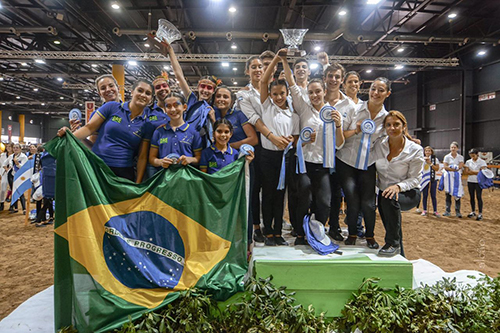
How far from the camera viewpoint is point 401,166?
Result: 2770 mm

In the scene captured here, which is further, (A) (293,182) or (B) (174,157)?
(A) (293,182)

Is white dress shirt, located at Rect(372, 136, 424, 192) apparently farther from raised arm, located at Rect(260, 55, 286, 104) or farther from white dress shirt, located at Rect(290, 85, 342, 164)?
raised arm, located at Rect(260, 55, 286, 104)

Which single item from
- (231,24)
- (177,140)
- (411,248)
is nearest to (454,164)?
(411,248)

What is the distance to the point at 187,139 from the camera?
2.60 meters

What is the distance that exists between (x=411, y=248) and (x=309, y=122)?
137 inches

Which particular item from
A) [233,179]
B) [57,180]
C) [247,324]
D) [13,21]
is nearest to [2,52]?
[13,21]

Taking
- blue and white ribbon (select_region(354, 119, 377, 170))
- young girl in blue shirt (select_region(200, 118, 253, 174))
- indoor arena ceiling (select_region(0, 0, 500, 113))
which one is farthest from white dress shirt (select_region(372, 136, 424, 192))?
indoor arena ceiling (select_region(0, 0, 500, 113))

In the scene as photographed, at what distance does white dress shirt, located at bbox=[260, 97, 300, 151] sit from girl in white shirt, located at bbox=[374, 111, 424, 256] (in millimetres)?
933

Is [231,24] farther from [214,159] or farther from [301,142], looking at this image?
[214,159]

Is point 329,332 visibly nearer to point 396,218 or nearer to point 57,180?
point 396,218

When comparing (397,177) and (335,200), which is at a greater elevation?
(397,177)

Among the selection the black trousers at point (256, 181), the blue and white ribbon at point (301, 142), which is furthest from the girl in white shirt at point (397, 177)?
the black trousers at point (256, 181)

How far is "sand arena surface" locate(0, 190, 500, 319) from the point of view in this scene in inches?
147

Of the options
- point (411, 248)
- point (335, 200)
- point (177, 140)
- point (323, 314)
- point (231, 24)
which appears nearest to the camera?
point (323, 314)
